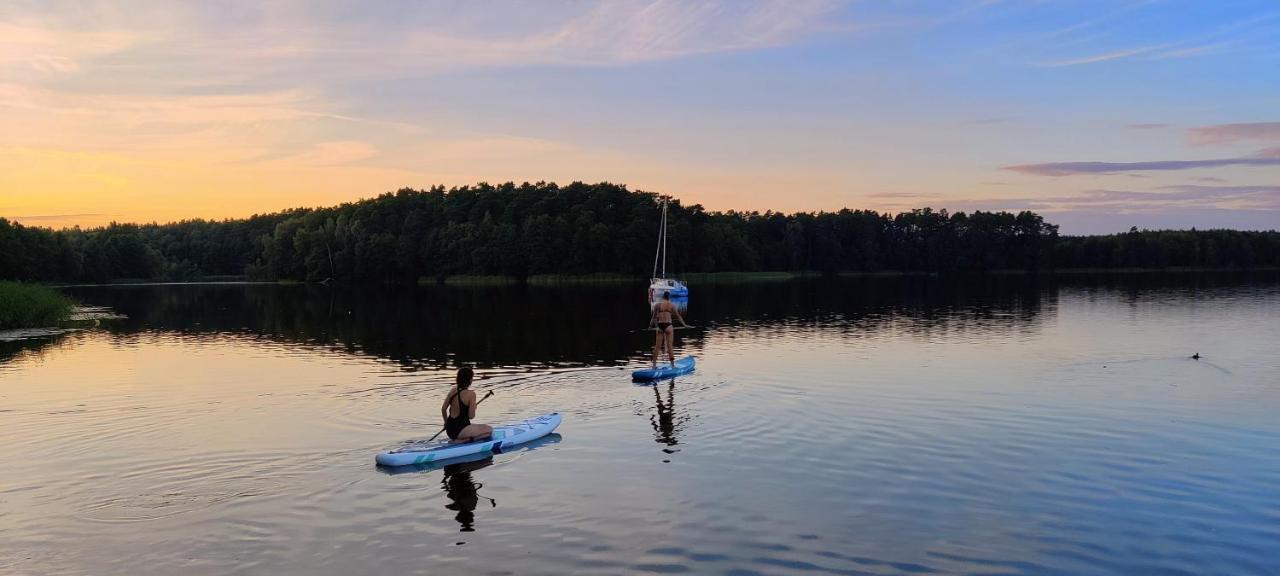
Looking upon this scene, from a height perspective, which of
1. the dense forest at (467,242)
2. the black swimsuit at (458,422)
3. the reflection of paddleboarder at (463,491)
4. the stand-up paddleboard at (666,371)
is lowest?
the reflection of paddleboarder at (463,491)

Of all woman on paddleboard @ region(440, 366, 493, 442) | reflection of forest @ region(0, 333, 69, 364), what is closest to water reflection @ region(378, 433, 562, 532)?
woman on paddleboard @ region(440, 366, 493, 442)

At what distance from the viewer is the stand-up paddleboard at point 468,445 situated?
53.5 ft

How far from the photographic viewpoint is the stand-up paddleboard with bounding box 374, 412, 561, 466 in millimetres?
16312

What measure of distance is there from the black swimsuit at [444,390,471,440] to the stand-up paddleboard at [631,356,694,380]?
32.9 ft

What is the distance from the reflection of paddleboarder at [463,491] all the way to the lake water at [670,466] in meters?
0.09

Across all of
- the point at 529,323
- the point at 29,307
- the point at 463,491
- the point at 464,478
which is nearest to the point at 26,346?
the point at 29,307

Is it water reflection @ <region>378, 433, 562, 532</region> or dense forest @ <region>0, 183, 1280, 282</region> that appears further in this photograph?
dense forest @ <region>0, 183, 1280, 282</region>

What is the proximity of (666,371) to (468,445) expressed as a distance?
11.6m

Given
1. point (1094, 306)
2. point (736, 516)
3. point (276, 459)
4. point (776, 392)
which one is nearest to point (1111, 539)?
point (736, 516)

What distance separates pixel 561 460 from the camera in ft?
55.8

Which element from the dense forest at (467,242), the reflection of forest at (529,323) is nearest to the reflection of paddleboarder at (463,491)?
the reflection of forest at (529,323)

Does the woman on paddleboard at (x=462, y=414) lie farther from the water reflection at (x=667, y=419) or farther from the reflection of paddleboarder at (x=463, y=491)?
the water reflection at (x=667, y=419)

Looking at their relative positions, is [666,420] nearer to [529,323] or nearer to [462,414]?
[462,414]

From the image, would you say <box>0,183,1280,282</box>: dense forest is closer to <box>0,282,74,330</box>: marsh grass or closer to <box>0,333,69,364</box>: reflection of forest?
<box>0,282,74,330</box>: marsh grass
